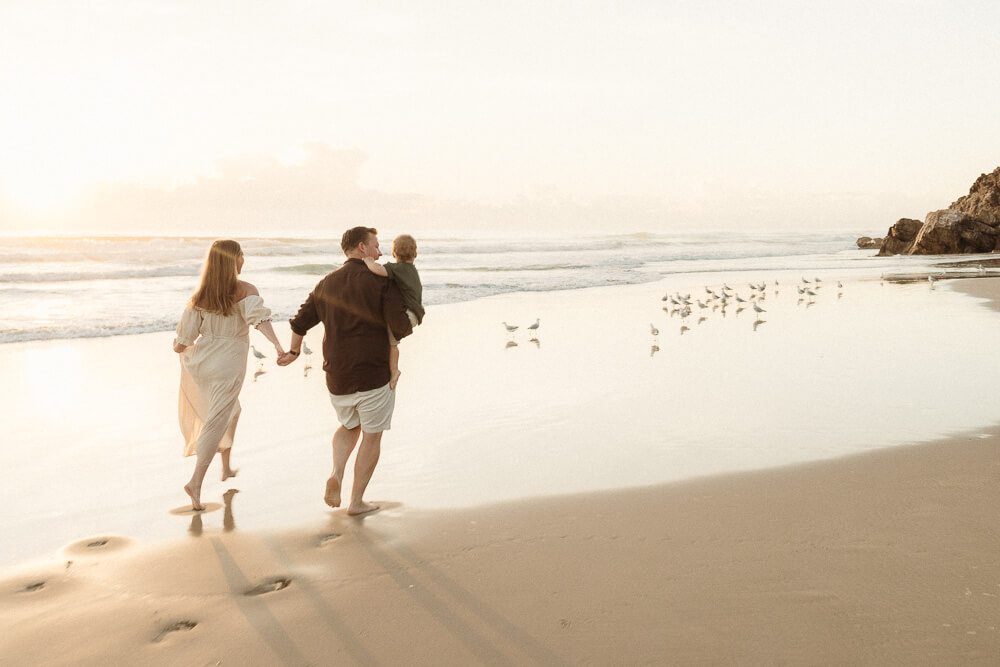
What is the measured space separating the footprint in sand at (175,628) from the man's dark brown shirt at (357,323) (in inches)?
69.0

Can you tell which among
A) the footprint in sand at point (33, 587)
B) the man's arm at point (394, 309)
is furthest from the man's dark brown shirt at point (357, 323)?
the footprint in sand at point (33, 587)

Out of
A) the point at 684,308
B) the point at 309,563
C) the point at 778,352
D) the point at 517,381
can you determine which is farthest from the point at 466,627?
the point at 684,308

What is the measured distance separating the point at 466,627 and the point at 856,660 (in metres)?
1.59

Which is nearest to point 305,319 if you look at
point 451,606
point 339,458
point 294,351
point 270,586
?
point 294,351

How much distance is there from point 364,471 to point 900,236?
45.8 m

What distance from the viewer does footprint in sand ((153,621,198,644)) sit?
319 centimetres

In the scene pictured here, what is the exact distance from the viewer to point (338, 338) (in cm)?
470

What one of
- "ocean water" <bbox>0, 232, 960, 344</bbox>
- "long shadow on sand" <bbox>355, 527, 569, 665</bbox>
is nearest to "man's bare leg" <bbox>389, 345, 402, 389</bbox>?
"long shadow on sand" <bbox>355, 527, 569, 665</bbox>

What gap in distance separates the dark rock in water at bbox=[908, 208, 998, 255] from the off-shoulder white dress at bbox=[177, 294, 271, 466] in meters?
42.2

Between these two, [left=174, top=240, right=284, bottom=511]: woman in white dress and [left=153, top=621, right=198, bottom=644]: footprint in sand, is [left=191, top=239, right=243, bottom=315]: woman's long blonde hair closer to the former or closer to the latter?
[left=174, top=240, right=284, bottom=511]: woman in white dress

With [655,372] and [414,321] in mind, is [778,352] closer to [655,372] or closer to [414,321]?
[655,372]

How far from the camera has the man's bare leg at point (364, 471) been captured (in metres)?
4.62

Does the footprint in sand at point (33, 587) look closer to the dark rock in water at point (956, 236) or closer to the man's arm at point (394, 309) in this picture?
the man's arm at point (394, 309)

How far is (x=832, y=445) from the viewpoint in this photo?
221 inches
